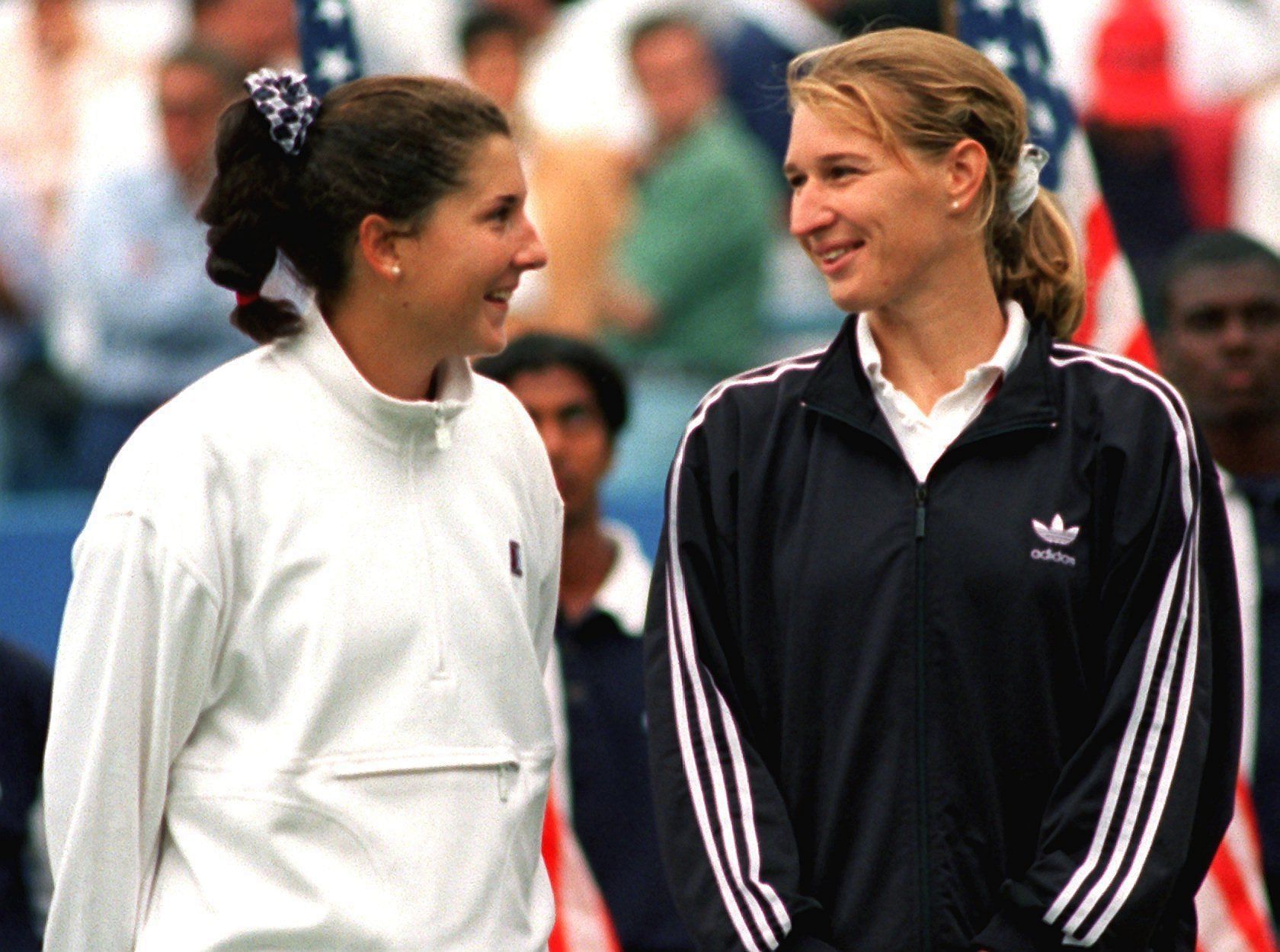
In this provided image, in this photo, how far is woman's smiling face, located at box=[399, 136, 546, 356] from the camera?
350 centimetres

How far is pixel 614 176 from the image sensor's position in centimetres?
905

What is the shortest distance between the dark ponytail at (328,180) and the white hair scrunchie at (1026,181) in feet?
2.60

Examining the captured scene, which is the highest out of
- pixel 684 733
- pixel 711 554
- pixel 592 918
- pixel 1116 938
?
pixel 711 554

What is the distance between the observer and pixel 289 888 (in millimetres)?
3303

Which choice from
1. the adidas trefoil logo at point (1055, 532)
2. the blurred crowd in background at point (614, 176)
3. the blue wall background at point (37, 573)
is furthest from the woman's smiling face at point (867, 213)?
the blurred crowd in background at point (614, 176)

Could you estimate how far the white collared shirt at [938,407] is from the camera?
3.54m

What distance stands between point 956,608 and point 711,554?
39cm

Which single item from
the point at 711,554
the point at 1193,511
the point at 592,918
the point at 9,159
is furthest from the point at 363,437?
the point at 9,159

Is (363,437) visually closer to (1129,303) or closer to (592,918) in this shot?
(592,918)

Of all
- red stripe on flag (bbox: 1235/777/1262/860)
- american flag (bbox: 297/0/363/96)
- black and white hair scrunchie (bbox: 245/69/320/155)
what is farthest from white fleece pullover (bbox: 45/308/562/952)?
red stripe on flag (bbox: 1235/777/1262/860)

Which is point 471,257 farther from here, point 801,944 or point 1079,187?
point 1079,187

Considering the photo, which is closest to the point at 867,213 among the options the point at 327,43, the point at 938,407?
the point at 938,407

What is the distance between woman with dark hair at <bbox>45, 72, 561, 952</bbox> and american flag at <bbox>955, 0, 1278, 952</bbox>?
172 centimetres

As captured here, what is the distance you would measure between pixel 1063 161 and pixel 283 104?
2.08 m
